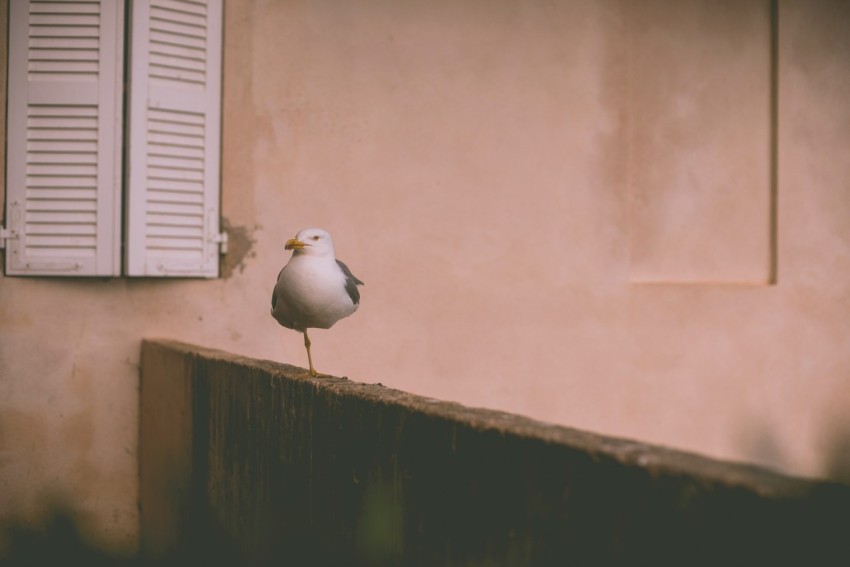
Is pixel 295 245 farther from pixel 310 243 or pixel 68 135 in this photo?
pixel 68 135

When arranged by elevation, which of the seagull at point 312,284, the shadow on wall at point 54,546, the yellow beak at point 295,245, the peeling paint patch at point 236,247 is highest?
the peeling paint patch at point 236,247

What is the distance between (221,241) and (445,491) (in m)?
3.66

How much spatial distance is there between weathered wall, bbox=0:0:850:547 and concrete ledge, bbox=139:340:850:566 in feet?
5.24

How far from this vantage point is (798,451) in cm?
667

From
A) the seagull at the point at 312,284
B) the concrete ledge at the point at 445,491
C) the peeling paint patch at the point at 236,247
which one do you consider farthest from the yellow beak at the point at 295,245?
the peeling paint patch at the point at 236,247

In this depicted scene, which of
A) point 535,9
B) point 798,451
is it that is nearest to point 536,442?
point 535,9

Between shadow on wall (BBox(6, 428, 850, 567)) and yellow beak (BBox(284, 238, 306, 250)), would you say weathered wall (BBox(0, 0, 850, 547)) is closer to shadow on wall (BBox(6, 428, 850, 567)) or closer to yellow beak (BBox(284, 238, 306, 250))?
shadow on wall (BBox(6, 428, 850, 567))

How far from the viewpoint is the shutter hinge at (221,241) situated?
213 inches

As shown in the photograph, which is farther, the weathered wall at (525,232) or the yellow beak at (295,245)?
the weathered wall at (525,232)

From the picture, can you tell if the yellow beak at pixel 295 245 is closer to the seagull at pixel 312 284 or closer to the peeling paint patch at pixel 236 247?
the seagull at pixel 312 284

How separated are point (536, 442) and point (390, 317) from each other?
4.11m

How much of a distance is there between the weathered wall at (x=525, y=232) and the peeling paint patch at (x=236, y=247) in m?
0.01

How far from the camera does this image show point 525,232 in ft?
20.5

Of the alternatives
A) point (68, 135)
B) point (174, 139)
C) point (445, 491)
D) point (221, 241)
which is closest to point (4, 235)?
point (68, 135)
